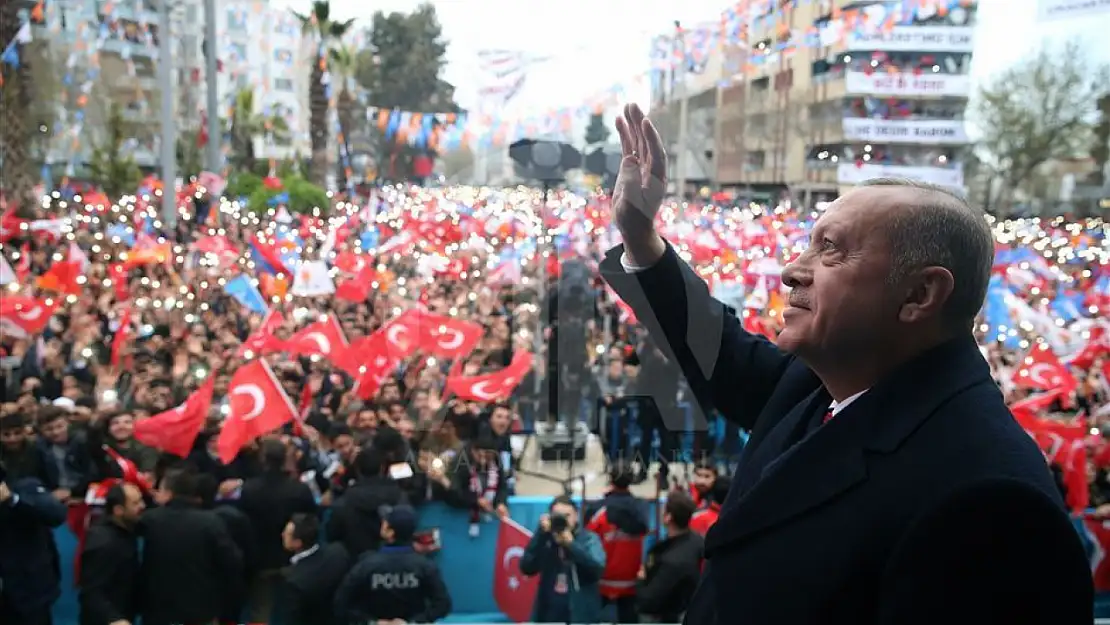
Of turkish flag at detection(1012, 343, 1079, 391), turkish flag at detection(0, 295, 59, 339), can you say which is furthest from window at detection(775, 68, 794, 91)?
turkish flag at detection(0, 295, 59, 339)

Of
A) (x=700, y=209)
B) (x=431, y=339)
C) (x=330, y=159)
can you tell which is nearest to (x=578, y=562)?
(x=431, y=339)

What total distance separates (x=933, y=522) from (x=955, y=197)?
0.42 m

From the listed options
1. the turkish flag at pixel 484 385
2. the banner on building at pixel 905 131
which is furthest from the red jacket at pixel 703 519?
the banner on building at pixel 905 131

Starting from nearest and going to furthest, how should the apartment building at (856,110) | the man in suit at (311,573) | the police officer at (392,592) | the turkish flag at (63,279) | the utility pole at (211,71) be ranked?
the police officer at (392,592) → the man in suit at (311,573) → the turkish flag at (63,279) → the utility pole at (211,71) → the apartment building at (856,110)

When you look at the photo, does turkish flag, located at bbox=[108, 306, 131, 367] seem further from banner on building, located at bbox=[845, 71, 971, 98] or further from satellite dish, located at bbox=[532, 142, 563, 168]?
banner on building, located at bbox=[845, 71, 971, 98]

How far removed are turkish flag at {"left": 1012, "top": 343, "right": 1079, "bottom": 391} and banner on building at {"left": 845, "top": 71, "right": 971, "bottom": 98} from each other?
47.3ft

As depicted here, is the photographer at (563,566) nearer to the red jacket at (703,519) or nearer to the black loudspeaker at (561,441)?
the red jacket at (703,519)

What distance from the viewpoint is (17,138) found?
56.9ft

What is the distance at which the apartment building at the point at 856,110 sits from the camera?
1780 cm

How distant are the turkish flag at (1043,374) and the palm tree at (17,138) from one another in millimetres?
16584

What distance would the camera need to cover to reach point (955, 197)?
43.2 inches

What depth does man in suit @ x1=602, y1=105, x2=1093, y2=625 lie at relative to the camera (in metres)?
0.88

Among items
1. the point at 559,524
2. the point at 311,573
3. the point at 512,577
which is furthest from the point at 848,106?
the point at 311,573

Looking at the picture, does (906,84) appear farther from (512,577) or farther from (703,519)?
(512,577)
